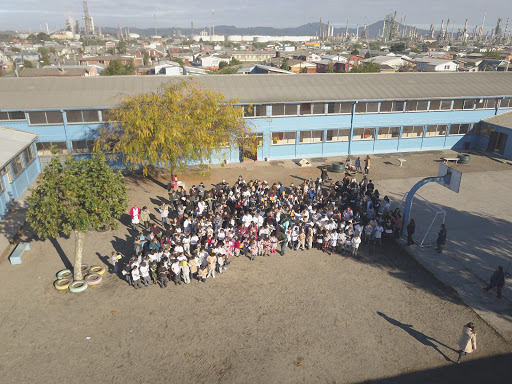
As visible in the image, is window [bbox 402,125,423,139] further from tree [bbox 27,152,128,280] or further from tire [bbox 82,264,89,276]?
tire [bbox 82,264,89,276]

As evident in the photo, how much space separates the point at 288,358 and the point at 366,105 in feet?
80.4

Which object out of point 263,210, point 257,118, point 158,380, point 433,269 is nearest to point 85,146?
point 257,118

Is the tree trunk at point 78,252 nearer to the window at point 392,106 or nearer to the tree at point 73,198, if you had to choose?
the tree at point 73,198

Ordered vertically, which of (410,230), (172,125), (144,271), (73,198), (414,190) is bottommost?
(144,271)

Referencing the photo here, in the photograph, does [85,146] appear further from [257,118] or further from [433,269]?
[433,269]

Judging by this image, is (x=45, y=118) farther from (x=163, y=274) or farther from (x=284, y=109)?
(x=163, y=274)

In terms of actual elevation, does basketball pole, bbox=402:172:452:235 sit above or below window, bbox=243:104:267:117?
below

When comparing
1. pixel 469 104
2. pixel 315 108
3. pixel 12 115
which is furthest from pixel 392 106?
pixel 12 115

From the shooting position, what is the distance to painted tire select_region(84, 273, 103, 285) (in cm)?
1501

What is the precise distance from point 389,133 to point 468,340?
24072 millimetres

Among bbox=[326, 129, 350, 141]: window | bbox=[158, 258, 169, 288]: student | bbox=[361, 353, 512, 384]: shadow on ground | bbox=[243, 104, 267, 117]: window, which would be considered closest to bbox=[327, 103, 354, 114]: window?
bbox=[326, 129, 350, 141]: window

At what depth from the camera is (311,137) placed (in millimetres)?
31188

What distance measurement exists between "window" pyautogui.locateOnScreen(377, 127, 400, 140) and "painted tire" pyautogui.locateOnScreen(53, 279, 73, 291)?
87.7 ft

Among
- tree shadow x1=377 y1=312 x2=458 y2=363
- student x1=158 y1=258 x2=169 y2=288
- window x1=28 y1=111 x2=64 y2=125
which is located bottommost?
tree shadow x1=377 y1=312 x2=458 y2=363
